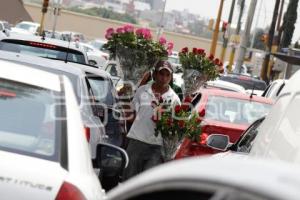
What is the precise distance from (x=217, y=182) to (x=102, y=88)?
930 cm

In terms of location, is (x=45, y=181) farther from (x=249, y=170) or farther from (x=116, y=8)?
(x=116, y=8)

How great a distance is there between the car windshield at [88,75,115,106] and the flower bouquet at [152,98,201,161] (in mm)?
1579

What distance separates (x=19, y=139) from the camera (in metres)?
4.86

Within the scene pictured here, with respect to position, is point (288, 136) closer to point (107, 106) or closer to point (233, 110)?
point (107, 106)

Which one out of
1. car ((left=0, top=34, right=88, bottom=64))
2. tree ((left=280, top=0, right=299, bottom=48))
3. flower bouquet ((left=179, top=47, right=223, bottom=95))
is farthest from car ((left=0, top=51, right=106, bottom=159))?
tree ((left=280, top=0, right=299, bottom=48))

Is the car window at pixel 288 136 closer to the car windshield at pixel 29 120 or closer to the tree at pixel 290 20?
the car windshield at pixel 29 120

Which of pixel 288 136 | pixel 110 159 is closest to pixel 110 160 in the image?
pixel 110 159

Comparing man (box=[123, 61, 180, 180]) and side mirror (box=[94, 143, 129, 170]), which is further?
man (box=[123, 61, 180, 180])

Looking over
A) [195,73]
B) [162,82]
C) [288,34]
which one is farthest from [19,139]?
[288,34]

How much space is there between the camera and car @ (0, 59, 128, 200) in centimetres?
433

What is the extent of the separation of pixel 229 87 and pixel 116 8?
489 feet

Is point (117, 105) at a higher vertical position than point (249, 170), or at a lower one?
lower

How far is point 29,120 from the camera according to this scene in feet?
16.7

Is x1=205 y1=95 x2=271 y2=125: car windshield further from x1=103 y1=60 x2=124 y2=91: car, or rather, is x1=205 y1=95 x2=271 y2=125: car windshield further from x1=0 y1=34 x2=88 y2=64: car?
x1=103 y1=60 x2=124 y2=91: car
